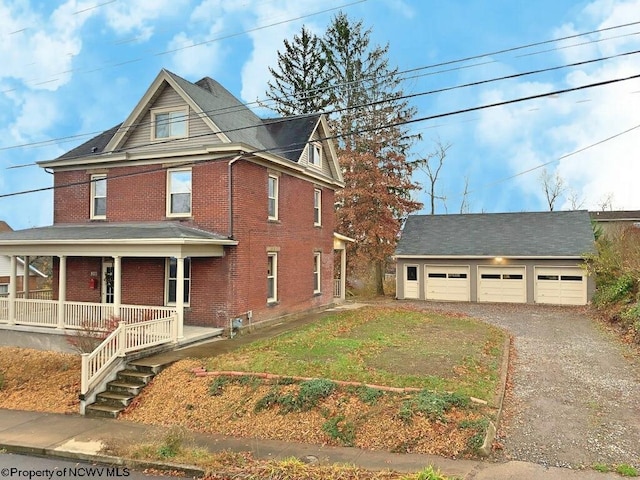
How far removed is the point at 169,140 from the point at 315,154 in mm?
6776

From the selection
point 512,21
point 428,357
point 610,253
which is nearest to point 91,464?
point 428,357

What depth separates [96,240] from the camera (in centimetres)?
1323

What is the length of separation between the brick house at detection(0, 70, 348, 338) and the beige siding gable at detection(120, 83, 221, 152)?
3cm

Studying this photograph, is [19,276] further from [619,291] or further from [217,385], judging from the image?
[619,291]

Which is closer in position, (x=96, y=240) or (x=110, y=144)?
(x=96, y=240)

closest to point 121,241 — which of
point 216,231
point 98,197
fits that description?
point 216,231

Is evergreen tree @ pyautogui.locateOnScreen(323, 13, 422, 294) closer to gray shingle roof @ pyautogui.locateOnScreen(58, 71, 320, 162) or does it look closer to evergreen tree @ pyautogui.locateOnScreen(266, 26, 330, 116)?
evergreen tree @ pyautogui.locateOnScreen(266, 26, 330, 116)

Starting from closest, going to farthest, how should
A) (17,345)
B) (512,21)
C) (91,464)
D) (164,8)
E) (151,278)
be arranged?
(91,464)
(512,21)
(164,8)
(17,345)
(151,278)

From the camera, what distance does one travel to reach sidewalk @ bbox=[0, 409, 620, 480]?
5.90 metres

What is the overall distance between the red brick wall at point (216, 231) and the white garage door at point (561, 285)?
13.9 metres

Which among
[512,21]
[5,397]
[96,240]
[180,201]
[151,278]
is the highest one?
[512,21]

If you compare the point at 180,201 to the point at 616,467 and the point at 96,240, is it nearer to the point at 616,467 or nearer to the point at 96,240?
the point at 96,240

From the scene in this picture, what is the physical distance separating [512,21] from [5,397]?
14.2 metres

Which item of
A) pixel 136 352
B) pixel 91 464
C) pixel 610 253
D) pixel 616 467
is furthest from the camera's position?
pixel 610 253
